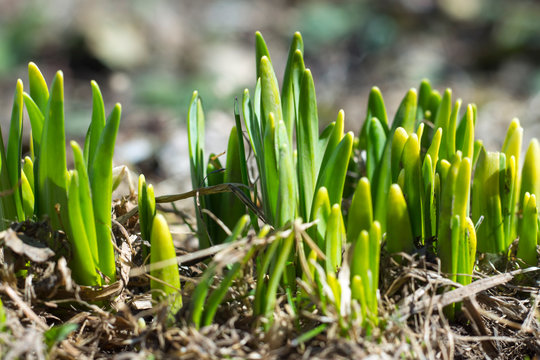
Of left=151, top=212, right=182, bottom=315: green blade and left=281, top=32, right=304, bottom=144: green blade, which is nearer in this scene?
left=151, top=212, right=182, bottom=315: green blade

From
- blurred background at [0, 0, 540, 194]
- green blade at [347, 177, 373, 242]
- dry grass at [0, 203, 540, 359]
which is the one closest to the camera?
dry grass at [0, 203, 540, 359]

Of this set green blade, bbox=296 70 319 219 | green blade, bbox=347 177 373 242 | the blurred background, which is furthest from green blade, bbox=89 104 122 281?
the blurred background

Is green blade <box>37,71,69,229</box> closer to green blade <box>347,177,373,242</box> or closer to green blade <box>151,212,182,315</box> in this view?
green blade <box>151,212,182,315</box>

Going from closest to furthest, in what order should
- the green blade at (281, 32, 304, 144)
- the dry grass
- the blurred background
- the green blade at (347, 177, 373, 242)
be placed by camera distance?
the dry grass < the green blade at (347, 177, 373, 242) < the green blade at (281, 32, 304, 144) < the blurred background

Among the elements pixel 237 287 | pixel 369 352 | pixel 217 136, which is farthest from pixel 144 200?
pixel 217 136

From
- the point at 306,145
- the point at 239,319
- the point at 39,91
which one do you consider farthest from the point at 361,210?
the point at 39,91

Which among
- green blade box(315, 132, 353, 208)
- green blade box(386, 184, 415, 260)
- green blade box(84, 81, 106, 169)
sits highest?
green blade box(84, 81, 106, 169)

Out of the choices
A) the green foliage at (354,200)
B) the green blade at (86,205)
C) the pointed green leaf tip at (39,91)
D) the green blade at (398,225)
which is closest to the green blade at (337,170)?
the green foliage at (354,200)

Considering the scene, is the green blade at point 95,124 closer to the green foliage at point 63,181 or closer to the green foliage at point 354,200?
the green foliage at point 63,181

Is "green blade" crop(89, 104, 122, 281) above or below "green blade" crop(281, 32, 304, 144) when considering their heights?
below
